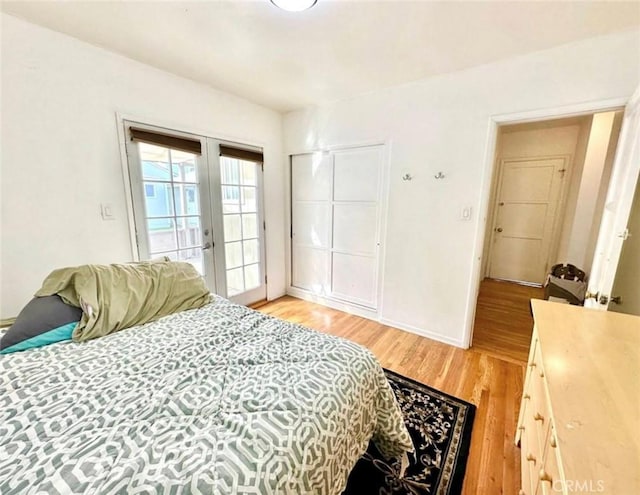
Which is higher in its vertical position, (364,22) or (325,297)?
(364,22)

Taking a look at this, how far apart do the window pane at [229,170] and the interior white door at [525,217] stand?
4253 millimetres

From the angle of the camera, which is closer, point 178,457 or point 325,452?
point 178,457

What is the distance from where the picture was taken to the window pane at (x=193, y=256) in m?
2.64

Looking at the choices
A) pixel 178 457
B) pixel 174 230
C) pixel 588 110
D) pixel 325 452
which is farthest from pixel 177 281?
pixel 588 110

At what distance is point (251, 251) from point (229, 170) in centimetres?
99

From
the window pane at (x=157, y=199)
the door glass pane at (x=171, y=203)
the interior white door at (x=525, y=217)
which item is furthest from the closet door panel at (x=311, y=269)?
the interior white door at (x=525, y=217)

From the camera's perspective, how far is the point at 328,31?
1719 millimetres

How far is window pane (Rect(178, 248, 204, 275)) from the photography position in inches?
104

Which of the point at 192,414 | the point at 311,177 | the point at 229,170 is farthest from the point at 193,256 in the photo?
the point at 192,414

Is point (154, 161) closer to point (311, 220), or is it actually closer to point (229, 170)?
point (229, 170)

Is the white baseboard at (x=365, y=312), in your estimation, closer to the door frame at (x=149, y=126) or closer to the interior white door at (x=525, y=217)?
the door frame at (x=149, y=126)

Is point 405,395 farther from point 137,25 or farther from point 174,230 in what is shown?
point 137,25

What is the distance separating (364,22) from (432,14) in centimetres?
39

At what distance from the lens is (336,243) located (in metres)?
3.30
